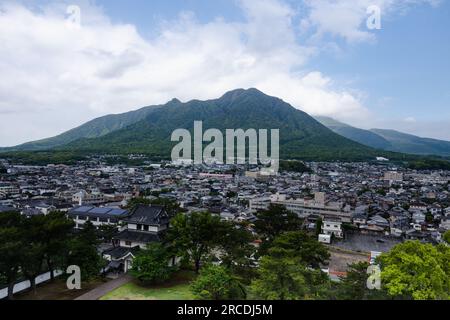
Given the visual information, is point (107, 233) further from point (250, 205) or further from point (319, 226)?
point (250, 205)

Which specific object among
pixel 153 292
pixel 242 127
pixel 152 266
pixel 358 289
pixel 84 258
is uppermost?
pixel 242 127

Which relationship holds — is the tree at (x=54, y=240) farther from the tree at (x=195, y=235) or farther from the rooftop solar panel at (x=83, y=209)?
the rooftop solar panel at (x=83, y=209)

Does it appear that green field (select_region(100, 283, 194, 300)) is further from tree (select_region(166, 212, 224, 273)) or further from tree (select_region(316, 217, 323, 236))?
tree (select_region(316, 217, 323, 236))

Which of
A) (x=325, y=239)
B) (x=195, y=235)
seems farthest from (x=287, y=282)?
(x=325, y=239)

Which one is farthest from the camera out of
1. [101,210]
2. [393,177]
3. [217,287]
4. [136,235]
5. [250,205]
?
[393,177]

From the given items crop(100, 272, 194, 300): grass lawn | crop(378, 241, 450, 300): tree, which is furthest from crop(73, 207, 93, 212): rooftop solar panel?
crop(378, 241, 450, 300): tree

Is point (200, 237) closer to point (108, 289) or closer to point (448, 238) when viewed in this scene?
point (108, 289)
